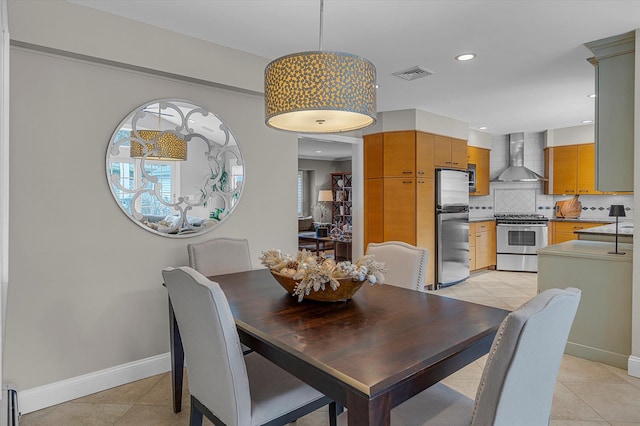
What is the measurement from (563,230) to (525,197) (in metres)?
0.91

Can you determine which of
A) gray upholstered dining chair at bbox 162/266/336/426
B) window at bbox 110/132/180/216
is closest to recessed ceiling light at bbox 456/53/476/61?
window at bbox 110/132/180/216

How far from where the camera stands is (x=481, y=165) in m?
6.56

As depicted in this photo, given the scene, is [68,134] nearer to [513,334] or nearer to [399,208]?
[513,334]

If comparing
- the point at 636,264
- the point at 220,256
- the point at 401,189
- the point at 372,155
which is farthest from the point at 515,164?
the point at 220,256

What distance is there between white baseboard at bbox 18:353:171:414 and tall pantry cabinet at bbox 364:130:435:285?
3.09 meters

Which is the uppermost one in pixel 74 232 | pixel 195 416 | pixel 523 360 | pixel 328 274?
pixel 74 232

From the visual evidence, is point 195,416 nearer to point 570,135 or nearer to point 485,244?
point 485,244

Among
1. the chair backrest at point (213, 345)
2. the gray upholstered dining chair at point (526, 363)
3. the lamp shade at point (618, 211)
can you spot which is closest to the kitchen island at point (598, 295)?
the lamp shade at point (618, 211)

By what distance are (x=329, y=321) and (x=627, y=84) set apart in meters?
2.78

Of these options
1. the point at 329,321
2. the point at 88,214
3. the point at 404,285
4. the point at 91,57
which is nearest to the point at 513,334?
the point at 329,321

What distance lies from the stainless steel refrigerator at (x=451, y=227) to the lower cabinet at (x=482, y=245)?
600 mm

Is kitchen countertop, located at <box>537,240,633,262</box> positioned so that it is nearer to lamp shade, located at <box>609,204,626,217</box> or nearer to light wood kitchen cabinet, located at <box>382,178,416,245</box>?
lamp shade, located at <box>609,204,626,217</box>

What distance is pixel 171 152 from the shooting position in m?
2.77

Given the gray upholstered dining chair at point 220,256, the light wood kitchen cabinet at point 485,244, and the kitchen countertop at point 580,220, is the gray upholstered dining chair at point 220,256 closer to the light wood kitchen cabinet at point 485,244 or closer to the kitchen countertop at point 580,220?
the light wood kitchen cabinet at point 485,244
